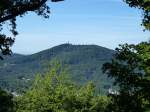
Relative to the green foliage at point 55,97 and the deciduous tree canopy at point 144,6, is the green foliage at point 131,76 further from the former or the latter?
the green foliage at point 55,97

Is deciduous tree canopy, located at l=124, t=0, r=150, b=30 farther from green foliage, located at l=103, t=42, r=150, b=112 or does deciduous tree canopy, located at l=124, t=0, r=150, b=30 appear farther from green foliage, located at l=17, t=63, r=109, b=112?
green foliage, located at l=17, t=63, r=109, b=112

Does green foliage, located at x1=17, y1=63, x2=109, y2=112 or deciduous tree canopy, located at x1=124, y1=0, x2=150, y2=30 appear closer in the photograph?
deciduous tree canopy, located at x1=124, y1=0, x2=150, y2=30

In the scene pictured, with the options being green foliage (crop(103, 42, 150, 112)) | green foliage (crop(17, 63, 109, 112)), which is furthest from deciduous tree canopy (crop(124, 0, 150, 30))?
green foliage (crop(17, 63, 109, 112))

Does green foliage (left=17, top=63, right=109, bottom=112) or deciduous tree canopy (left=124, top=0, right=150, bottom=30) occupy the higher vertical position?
deciduous tree canopy (left=124, top=0, right=150, bottom=30)

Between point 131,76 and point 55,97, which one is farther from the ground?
point 131,76

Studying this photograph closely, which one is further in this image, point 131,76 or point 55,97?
point 55,97

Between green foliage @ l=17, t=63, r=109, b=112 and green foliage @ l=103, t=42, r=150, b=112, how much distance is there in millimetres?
39193

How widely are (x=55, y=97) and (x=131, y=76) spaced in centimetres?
4236

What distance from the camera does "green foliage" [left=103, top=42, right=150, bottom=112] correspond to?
21.6 meters

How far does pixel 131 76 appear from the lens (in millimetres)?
22125

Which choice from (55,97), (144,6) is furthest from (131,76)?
(55,97)

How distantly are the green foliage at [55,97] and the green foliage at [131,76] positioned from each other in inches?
1543

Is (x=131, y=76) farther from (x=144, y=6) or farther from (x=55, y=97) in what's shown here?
(x=55, y=97)

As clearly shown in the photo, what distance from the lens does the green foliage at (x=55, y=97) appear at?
209 feet
